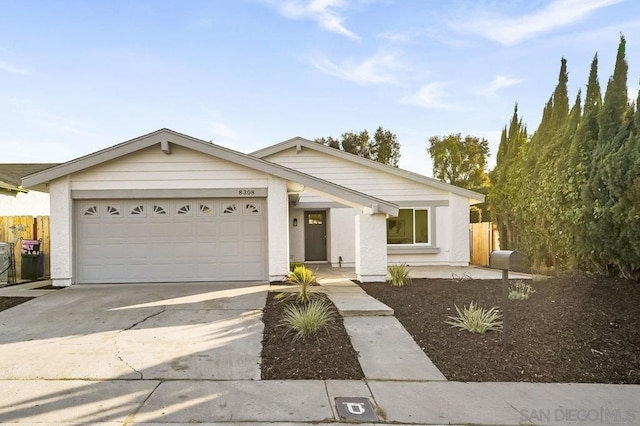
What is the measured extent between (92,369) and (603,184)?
9.94 metres

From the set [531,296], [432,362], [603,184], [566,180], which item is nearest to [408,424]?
[432,362]

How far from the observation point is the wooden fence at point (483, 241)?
16422 mm

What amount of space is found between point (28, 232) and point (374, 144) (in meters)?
26.3

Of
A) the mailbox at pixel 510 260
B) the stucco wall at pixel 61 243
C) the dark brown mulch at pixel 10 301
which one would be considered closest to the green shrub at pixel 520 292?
the mailbox at pixel 510 260

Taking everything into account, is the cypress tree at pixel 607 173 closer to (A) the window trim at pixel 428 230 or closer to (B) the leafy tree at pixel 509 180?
(B) the leafy tree at pixel 509 180

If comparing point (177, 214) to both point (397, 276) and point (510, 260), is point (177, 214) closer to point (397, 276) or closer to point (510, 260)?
point (397, 276)

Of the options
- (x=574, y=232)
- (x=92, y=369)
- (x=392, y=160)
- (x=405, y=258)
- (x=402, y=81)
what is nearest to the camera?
(x=92, y=369)

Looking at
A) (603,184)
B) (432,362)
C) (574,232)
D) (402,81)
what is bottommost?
(432,362)

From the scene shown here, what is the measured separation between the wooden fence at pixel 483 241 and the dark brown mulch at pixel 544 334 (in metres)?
6.94

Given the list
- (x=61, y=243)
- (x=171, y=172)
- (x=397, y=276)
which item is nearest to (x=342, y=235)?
(x=397, y=276)

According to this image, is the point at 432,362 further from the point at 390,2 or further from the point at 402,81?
the point at 402,81

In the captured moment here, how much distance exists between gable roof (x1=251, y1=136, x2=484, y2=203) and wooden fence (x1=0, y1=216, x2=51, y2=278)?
7120mm

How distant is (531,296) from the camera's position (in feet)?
28.1

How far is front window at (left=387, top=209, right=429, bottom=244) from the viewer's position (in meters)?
16.0
